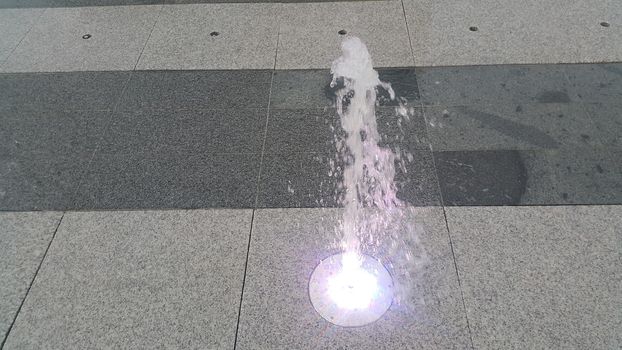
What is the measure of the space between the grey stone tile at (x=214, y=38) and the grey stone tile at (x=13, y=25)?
1577 millimetres

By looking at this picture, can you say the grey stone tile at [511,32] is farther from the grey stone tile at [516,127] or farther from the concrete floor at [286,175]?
the grey stone tile at [516,127]

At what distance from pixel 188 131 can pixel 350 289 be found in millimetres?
2137

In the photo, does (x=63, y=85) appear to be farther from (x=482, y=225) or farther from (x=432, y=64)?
(x=482, y=225)

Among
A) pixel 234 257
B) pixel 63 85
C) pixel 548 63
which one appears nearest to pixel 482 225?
pixel 234 257

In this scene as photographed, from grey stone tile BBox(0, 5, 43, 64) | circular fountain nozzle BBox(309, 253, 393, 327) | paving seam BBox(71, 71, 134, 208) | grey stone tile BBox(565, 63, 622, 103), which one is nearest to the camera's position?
circular fountain nozzle BBox(309, 253, 393, 327)

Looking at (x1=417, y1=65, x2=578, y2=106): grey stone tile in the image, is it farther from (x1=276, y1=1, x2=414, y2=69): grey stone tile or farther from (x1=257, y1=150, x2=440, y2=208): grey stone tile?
(x1=257, y1=150, x2=440, y2=208): grey stone tile

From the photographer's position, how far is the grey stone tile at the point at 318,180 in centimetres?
376

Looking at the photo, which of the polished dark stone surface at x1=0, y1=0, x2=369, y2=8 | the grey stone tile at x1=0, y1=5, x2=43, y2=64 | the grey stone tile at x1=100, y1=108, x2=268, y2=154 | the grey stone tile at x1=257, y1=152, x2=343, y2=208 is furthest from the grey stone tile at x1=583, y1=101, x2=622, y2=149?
the grey stone tile at x1=0, y1=5, x2=43, y2=64

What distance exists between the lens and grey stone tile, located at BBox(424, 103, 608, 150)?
410cm

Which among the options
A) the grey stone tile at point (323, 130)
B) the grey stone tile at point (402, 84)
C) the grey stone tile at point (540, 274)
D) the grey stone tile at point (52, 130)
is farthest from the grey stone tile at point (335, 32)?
the grey stone tile at point (540, 274)

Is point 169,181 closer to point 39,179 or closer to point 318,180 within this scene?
point 39,179

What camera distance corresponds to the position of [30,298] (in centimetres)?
325

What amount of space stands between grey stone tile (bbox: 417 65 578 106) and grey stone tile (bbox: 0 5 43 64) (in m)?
4.61

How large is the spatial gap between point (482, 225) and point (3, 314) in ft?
11.2
